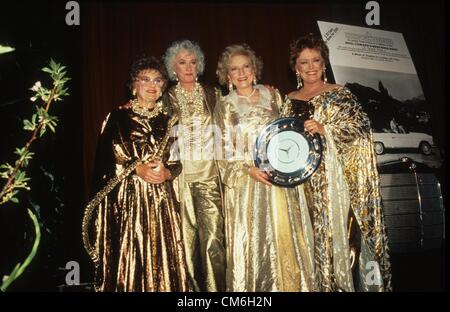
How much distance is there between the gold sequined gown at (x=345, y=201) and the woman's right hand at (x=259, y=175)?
9.3 inches

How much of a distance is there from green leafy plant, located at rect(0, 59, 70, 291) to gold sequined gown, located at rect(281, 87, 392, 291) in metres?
1.61

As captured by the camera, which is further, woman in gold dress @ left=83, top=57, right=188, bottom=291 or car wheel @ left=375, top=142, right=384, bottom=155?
car wheel @ left=375, top=142, right=384, bottom=155

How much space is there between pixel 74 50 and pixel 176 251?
65.7 inches

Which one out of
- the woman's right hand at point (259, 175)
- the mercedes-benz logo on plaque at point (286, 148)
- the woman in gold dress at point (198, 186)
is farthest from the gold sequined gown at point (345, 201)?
the woman in gold dress at point (198, 186)

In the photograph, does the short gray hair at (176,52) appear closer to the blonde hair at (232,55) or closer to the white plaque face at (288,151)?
the blonde hair at (232,55)

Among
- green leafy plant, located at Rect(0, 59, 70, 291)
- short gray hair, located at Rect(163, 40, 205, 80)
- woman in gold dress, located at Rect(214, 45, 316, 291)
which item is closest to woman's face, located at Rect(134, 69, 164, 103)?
short gray hair, located at Rect(163, 40, 205, 80)

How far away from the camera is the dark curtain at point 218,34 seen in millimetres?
3391

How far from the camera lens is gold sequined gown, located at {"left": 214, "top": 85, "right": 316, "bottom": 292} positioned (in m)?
2.69

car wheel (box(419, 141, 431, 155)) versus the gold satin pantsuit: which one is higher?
car wheel (box(419, 141, 431, 155))

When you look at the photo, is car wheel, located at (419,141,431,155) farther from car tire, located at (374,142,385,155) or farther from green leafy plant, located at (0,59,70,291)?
green leafy plant, located at (0,59,70,291)

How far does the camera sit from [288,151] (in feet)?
8.84

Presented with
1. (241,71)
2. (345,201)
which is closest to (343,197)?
(345,201)
